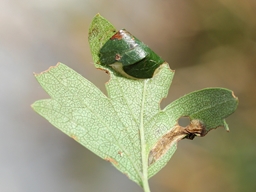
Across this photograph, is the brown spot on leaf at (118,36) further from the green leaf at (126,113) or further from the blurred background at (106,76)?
the blurred background at (106,76)

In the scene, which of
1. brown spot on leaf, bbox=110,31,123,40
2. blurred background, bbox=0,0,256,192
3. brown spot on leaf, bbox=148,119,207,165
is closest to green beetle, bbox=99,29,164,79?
brown spot on leaf, bbox=110,31,123,40

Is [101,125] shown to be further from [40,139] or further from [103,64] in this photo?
[40,139]

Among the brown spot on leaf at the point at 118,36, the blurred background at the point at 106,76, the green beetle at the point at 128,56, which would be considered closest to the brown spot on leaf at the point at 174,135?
the green beetle at the point at 128,56

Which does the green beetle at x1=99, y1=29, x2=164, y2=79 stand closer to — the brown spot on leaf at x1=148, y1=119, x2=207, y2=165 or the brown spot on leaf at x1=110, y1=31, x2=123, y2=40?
the brown spot on leaf at x1=110, y1=31, x2=123, y2=40

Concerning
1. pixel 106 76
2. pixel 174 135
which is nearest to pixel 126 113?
pixel 174 135

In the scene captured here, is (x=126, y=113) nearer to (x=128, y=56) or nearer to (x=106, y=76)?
(x=128, y=56)
